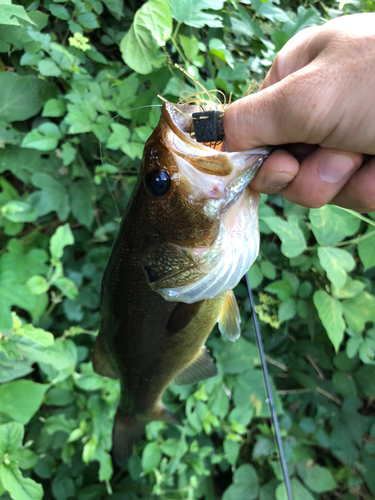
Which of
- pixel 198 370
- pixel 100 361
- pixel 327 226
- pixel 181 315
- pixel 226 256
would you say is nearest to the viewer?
pixel 226 256

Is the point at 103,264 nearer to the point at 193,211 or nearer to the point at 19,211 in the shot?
the point at 19,211

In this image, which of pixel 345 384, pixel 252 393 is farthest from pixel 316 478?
pixel 252 393

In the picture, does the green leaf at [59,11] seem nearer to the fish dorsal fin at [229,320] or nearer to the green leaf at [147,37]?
the green leaf at [147,37]

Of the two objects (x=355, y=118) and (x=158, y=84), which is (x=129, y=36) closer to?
(x=158, y=84)

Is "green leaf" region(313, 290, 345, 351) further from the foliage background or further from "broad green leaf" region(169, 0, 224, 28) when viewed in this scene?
"broad green leaf" region(169, 0, 224, 28)

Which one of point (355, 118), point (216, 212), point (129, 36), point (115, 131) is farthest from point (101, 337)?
point (129, 36)

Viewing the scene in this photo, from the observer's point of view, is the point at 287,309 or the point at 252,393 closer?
the point at 287,309
